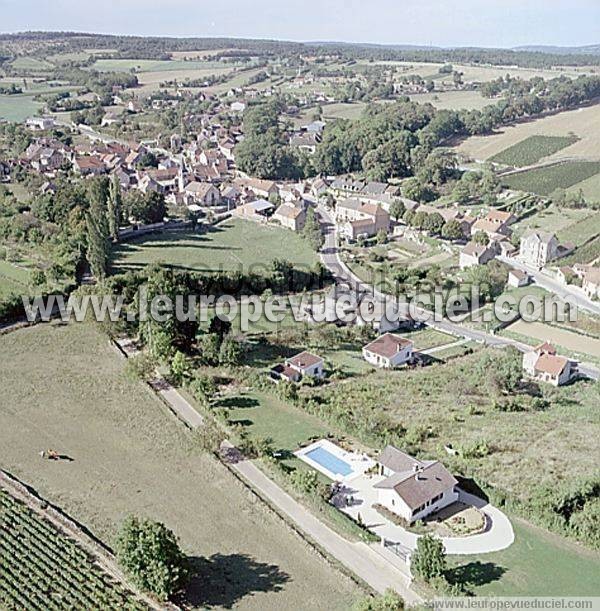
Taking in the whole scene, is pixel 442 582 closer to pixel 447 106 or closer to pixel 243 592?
pixel 243 592

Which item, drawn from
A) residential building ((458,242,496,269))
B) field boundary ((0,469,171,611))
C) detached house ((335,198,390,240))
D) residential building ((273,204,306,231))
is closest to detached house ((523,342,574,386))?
residential building ((458,242,496,269))

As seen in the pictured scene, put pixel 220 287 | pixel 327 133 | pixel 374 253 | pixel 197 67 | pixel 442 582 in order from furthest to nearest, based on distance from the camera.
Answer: pixel 197 67, pixel 327 133, pixel 374 253, pixel 220 287, pixel 442 582

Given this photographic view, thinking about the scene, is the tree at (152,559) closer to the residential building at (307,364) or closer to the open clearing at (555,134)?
the residential building at (307,364)

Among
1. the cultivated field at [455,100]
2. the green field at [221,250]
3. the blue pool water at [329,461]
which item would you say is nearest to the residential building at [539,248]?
the green field at [221,250]

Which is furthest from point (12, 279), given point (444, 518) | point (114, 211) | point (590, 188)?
point (590, 188)

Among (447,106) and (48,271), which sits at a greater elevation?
(447,106)

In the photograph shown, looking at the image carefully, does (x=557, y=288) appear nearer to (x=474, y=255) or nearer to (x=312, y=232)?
(x=474, y=255)

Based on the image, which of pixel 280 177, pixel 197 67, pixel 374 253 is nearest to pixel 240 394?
pixel 374 253
